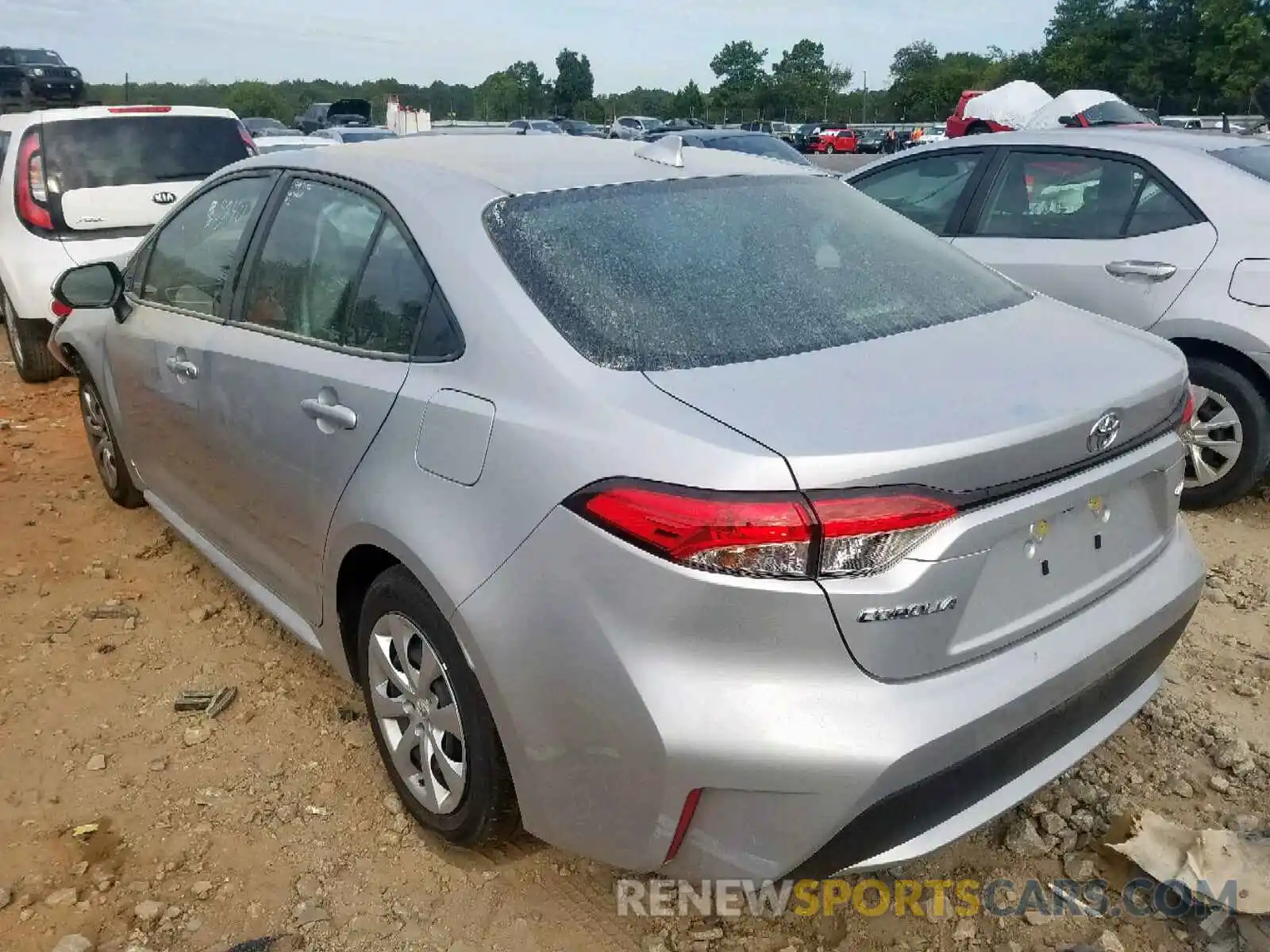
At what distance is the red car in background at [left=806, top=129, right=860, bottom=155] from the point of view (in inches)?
1499

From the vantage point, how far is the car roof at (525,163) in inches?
101

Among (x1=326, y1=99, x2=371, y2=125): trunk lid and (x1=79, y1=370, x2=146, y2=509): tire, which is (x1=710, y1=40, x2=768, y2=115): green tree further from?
(x1=79, y1=370, x2=146, y2=509): tire

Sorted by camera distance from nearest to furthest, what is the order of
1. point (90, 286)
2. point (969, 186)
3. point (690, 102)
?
point (90, 286) < point (969, 186) < point (690, 102)

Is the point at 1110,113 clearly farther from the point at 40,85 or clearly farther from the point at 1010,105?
the point at 40,85

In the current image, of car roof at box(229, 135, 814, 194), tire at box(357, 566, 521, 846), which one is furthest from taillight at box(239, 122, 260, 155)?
tire at box(357, 566, 521, 846)

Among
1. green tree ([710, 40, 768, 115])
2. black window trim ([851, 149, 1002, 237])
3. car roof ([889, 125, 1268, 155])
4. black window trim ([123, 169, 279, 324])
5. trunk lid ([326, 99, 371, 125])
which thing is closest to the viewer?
black window trim ([123, 169, 279, 324])

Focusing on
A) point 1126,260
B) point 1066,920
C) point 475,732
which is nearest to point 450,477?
point 475,732

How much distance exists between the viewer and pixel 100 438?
4.60 m

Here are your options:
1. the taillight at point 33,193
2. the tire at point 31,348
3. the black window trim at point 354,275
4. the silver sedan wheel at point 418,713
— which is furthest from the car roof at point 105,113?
the silver sedan wheel at point 418,713

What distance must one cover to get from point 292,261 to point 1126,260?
11.7 ft

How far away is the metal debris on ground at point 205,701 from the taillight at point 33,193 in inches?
176

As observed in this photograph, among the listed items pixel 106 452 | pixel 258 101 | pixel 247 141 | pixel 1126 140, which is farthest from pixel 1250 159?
pixel 258 101

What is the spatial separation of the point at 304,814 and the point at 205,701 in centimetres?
69

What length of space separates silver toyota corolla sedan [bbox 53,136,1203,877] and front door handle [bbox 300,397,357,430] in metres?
0.01
